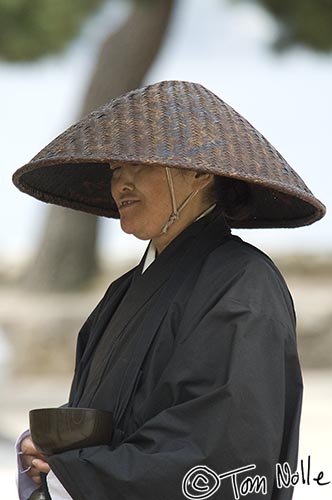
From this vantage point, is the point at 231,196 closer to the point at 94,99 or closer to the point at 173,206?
the point at 173,206

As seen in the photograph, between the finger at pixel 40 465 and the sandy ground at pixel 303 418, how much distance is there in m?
2.32

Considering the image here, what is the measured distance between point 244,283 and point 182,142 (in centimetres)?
30

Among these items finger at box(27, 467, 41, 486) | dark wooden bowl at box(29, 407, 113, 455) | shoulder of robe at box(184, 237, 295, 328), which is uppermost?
shoulder of robe at box(184, 237, 295, 328)

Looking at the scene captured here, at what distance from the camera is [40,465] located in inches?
83.1

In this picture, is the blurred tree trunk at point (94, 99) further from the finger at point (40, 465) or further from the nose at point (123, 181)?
the finger at point (40, 465)

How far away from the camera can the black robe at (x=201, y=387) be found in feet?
6.26

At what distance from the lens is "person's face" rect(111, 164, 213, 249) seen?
219 cm

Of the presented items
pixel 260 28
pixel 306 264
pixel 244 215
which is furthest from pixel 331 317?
pixel 244 215

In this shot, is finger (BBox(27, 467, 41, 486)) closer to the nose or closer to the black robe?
the black robe

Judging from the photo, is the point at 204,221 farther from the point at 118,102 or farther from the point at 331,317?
the point at 331,317

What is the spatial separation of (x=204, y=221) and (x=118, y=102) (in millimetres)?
305

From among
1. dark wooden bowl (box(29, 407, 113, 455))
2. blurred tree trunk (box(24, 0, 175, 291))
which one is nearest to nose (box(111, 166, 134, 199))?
dark wooden bowl (box(29, 407, 113, 455))

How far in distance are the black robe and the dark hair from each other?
15 centimetres

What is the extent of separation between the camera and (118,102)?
2262 millimetres
